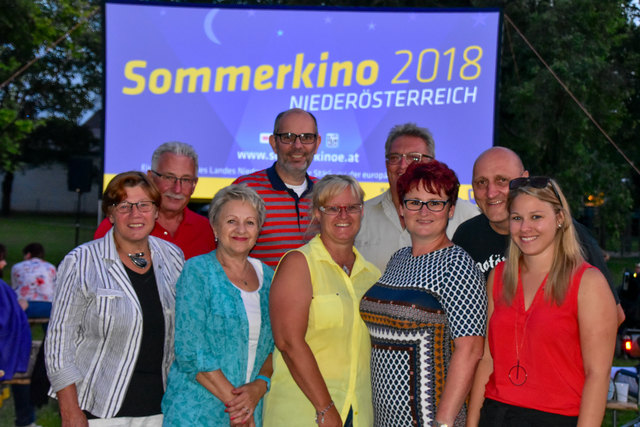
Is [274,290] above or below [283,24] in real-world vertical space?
below

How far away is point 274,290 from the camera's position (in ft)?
9.30

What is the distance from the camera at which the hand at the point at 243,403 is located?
281 centimetres

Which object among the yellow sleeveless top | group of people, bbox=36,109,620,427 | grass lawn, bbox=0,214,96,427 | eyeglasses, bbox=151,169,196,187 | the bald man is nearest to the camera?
group of people, bbox=36,109,620,427

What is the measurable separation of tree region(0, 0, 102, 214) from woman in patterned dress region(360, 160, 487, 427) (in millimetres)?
8516

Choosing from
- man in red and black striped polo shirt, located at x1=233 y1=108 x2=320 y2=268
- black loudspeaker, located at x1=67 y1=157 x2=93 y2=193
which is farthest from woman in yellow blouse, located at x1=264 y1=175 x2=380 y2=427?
black loudspeaker, located at x1=67 y1=157 x2=93 y2=193

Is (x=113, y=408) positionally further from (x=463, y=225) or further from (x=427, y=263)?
(x=463, y=225)

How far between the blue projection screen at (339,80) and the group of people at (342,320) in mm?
4130

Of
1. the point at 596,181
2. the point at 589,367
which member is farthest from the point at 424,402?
the point at 596,181

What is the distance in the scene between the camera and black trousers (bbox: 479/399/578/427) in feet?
8.10

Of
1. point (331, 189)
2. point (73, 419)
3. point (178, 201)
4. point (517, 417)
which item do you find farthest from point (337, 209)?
point (73, 419)

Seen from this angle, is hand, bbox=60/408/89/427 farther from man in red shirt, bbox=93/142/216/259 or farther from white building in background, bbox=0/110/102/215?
white building in background, bbox=0/110/102/215

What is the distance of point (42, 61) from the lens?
69.3 feet

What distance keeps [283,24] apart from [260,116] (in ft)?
3.29

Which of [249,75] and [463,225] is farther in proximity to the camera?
[249,75]
